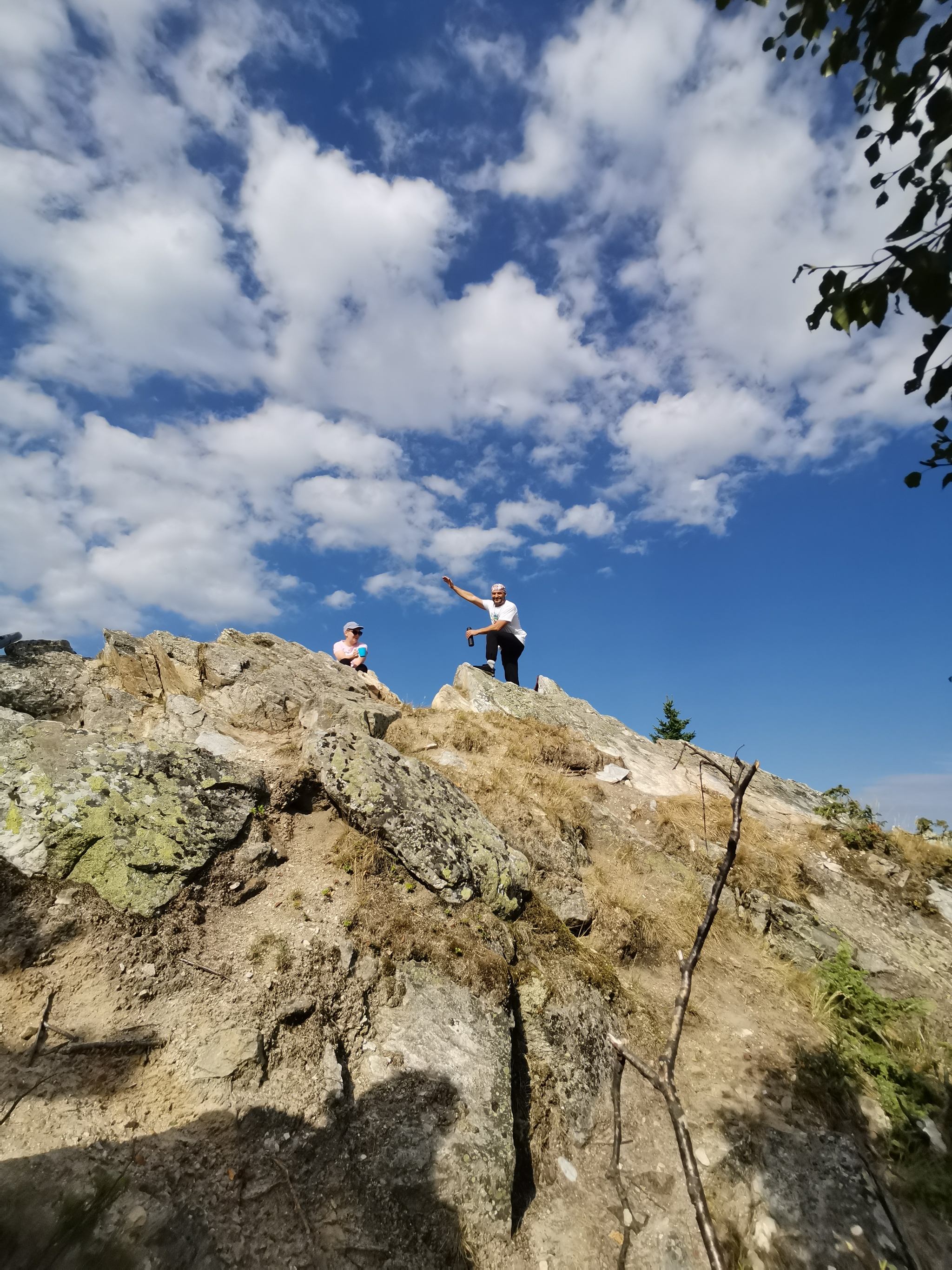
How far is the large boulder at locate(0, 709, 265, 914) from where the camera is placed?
6.98 m

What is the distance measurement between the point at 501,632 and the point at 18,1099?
1465 centimetres

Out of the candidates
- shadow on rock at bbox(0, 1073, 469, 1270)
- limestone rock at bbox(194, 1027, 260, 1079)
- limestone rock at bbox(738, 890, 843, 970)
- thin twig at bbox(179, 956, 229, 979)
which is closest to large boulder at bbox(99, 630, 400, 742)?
thin twig at bbox(179, 956, 229, 979)

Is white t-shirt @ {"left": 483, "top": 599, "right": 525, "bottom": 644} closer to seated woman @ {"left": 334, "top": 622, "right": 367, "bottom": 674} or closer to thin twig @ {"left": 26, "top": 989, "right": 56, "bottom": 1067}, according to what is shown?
seated woman @ {"left": 334, "top": 622, "right": 367, "bottom": 674}

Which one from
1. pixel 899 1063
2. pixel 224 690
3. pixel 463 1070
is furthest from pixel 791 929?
pixel 224 690

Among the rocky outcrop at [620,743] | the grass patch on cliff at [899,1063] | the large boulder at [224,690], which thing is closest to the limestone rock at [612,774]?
the rocky outcrop at [620,743]

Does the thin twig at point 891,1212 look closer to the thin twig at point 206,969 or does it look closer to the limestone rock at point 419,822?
the limestone rock at point 419,822

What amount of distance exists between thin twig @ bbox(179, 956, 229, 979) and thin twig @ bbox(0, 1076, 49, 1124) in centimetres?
154

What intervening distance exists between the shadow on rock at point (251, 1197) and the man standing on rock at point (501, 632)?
12.9 m

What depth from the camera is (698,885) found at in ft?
36.6

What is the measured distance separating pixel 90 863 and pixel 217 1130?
10.6ft

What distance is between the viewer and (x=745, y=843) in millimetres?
11938

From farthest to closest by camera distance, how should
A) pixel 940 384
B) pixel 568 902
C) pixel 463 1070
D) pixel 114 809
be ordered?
1. pixel 568 902
2. pixel 114 809
3. pixel 463 1070
4. pixel 940 384

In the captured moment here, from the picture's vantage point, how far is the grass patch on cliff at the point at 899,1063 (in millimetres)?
7047

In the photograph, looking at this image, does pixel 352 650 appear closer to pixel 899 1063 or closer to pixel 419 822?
pixel 419 822
